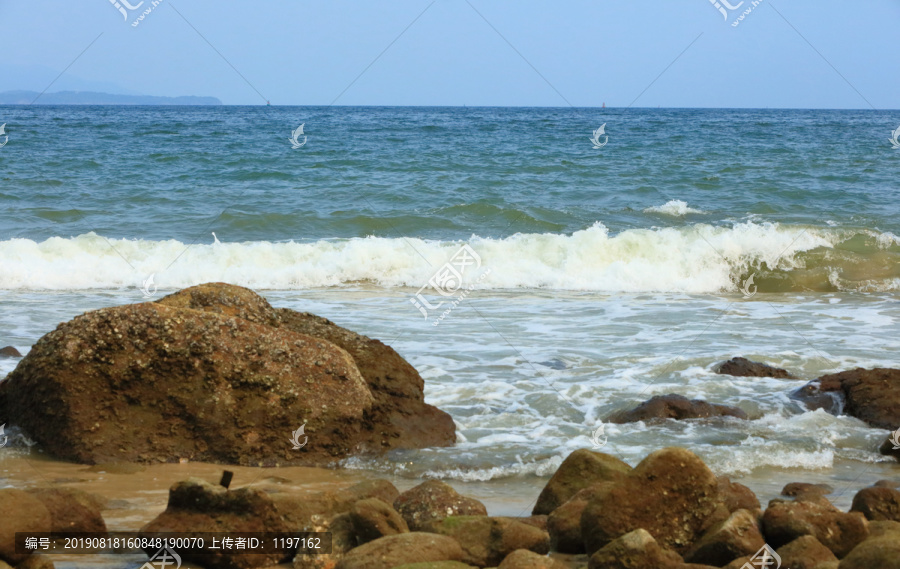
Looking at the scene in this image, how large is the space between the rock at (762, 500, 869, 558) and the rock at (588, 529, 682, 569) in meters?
0.66

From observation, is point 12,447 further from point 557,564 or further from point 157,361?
point 557,564

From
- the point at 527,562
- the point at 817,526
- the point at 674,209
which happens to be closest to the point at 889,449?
the point at 817,526

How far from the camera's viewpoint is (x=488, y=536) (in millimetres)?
3559

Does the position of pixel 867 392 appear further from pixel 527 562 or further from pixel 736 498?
pixel 527 562

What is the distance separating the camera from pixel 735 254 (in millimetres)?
13328

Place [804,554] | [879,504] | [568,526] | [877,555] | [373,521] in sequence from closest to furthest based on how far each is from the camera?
[877,555]
[804,554]
[373,521]
[568,526]
[879,504]

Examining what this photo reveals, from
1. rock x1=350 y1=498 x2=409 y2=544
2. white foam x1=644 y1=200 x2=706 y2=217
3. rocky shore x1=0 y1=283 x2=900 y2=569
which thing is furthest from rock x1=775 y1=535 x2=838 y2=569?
white foam x1=644 y1=200 x2=706 y2=217

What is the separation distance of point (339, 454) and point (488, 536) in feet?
5.76

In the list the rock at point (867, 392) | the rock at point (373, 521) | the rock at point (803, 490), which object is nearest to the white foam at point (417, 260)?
the rock at point (867, 392)

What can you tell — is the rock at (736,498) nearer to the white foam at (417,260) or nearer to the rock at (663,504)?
the rock at (663,504)

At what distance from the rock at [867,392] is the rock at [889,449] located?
42cm

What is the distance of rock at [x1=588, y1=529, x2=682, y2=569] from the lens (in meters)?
3.15

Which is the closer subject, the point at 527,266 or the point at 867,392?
the point at 867,392

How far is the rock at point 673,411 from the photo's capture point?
5.84 m
